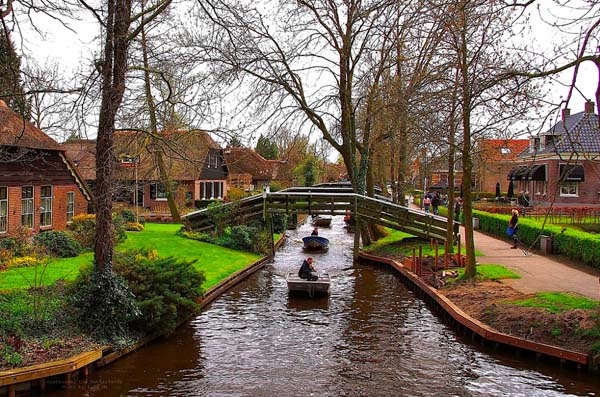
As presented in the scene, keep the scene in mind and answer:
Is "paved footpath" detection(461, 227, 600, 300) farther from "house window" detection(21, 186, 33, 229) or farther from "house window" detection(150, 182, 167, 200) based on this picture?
"house window" detection(150, 182, 167, 200)

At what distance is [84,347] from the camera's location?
1148 cm

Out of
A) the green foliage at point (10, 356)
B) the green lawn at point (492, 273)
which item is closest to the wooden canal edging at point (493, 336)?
the green lawn at point (492, 273)

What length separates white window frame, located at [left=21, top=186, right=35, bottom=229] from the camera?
81.7ft

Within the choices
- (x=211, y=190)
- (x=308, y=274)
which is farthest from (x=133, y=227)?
(x=211, y=190)

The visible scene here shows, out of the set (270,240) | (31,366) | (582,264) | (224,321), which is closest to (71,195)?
(270,240)

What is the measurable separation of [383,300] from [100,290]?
9.70 metres

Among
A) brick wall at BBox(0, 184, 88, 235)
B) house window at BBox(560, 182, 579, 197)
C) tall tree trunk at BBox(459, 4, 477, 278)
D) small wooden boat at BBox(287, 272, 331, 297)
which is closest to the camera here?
tall tree trunk at BBox(459, 4, 477, 278)

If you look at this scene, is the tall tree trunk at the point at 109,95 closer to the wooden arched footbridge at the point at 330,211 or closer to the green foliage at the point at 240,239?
the green foliage at the point at 240,239

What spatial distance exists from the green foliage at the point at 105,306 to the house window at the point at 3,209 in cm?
1284

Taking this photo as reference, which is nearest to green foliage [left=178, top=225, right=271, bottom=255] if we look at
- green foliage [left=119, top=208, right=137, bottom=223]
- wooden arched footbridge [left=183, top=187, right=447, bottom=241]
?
wooden arched footbridge [left=183, top=187, right=447, bottom=241]

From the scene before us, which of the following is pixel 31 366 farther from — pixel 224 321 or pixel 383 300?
pixel 383 300

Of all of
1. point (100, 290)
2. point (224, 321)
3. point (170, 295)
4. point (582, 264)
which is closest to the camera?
point (100, 290)

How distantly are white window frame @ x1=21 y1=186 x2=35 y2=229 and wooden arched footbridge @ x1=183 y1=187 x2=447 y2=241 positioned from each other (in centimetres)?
Result: 723

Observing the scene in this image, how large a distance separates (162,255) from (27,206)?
6.78 m
